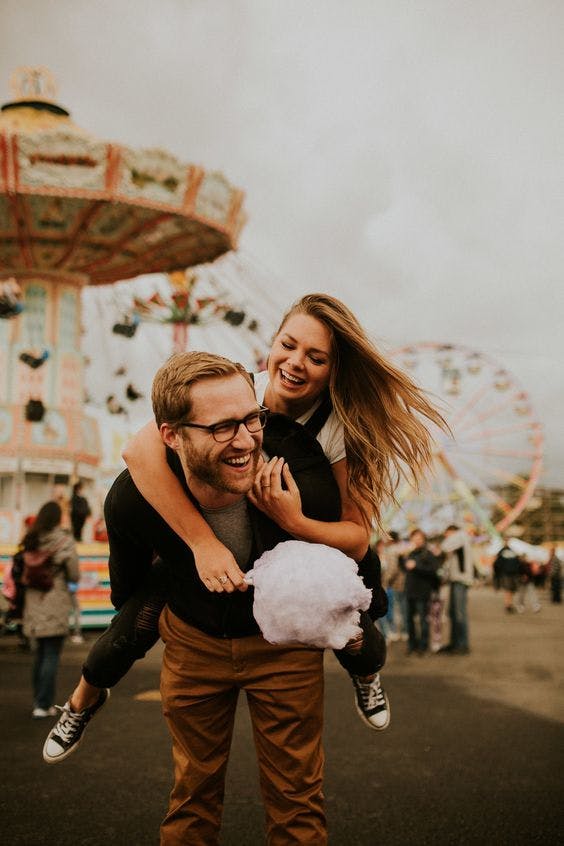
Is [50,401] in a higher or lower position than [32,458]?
higher

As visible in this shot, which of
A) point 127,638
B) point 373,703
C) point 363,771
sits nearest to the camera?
point 127,638

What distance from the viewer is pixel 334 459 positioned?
2562mm

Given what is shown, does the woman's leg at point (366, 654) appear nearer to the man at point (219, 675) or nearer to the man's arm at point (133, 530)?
the man at point (219, 675)

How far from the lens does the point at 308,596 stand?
6.95 feet

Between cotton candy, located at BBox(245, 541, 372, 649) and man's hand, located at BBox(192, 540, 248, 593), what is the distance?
0.03 m

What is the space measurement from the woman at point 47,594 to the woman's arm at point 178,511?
425 centimetres

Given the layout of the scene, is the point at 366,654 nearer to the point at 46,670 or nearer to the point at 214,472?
the point at 214,472

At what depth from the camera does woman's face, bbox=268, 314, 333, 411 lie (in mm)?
2557

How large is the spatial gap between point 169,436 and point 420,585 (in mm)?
8273

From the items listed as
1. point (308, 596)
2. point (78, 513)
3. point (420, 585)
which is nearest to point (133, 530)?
point (308, 596)

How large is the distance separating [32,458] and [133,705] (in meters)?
12.3

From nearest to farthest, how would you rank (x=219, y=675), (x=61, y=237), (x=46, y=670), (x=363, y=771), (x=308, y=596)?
(x=308, y=596), (x=219, y=675), (x=363, y=771), (x=46, y=670), (x=61, y=237)

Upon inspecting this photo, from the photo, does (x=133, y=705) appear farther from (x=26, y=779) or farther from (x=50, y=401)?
(x=50, y=401)

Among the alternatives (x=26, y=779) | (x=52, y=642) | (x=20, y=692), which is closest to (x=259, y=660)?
(x=26, y=779)
